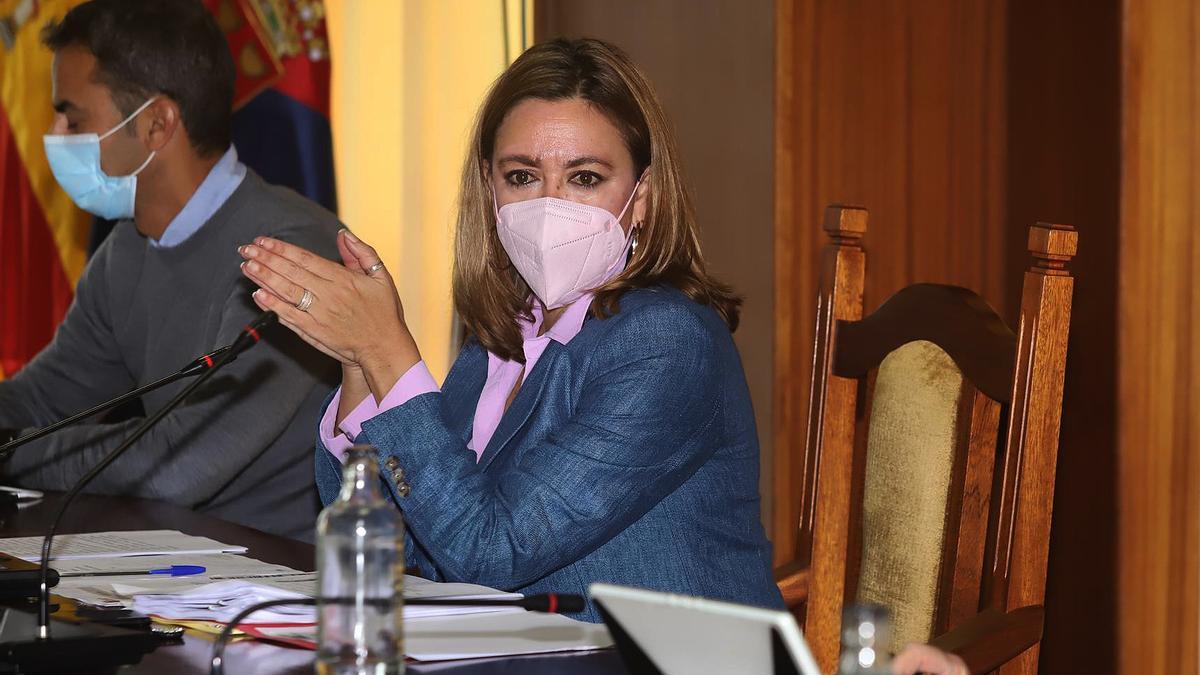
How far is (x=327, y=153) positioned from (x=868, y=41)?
1.24 m

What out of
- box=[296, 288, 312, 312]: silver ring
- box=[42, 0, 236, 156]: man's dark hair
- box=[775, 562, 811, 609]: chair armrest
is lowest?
box=[775, 562, 811, 609]: chair armrest

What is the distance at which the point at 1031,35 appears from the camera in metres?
2.59

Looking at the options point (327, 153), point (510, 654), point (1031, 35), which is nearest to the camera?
point (510, 654)

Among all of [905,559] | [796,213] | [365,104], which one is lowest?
[905,559]

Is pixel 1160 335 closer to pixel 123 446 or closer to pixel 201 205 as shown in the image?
pixel 123 446

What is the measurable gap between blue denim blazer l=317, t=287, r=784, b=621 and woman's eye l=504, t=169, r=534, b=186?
0.61 ft

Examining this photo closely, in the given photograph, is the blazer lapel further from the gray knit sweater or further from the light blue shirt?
the light blue shirt

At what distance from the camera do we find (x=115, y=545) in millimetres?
1617

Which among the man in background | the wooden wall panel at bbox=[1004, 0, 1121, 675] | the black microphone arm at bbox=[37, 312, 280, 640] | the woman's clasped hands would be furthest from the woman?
the wooden wall panel at bbox=[1004, 0, 1121, 675]

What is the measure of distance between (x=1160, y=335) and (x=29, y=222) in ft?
8.26

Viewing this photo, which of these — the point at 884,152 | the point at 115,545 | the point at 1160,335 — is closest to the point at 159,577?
the point at 115,545

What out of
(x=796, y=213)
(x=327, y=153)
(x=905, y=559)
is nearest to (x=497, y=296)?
(x=905, y=559)

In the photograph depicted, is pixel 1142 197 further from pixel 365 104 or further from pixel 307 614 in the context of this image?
pixel 365 104

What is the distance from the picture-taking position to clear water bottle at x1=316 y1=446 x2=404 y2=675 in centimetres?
90
